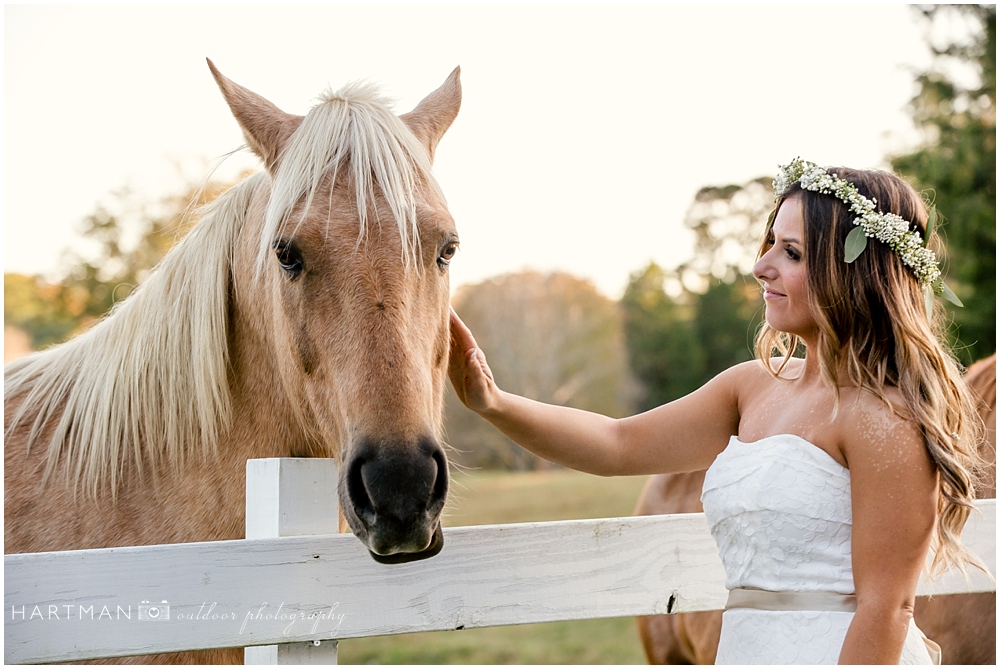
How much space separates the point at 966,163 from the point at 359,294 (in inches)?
700

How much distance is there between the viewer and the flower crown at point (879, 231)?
203 cm

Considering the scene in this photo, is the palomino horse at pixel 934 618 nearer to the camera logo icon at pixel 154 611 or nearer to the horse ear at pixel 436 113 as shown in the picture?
the horse ear at pixel 436 113

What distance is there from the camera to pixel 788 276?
2135mm

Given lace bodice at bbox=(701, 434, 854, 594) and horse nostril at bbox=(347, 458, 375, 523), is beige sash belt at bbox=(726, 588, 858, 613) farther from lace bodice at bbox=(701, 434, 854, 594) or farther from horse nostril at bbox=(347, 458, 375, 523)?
horse nostril at bbox=(347, 458, 375, 523)

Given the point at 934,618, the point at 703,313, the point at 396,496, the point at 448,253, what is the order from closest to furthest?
the point at 396,496 < the point at 448,253 < the point at 934,618 < the point at 703,313

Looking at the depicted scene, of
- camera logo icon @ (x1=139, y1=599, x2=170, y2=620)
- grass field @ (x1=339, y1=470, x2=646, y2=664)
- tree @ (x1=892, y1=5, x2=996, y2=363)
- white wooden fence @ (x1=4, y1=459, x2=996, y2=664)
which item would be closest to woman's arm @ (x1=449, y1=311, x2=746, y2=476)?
white wooden fence @ (x1=4, y1=459, x2=996, y2=664)

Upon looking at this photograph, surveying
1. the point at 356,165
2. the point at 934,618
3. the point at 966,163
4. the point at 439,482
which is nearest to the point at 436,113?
the point at 356,165

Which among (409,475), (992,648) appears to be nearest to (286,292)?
(409,475)

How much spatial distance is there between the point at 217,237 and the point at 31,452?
93cm

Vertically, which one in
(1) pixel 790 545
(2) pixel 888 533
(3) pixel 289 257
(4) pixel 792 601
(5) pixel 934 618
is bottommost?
(5) pixel 934 618

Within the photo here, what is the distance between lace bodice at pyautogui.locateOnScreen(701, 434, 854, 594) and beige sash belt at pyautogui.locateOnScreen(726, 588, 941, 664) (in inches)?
0.6

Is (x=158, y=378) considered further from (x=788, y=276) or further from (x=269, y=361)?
(x=788, y=276)

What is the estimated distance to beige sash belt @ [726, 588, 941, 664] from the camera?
1953 millimetres

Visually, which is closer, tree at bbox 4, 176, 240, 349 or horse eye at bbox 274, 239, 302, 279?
horse eye at bbox 274, 239, 302, 279
